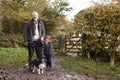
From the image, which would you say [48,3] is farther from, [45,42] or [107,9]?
[45,42]

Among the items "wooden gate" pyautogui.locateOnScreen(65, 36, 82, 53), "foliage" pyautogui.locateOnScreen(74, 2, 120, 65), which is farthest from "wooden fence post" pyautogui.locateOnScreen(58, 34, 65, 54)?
"foliage" pyautogui.locateOnScreen(74, 2, 120, 65)

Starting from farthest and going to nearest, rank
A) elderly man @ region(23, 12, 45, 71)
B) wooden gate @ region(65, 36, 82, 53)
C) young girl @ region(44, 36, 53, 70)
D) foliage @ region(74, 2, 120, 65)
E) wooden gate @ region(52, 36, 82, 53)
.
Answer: wooden gate @ region(52, 36, 82, 53), wooden gate @ region(65, 36, 82, 53), foliage @ region(74, 2, 120, 65), young girl @ region(44, 36, 53, 70), elderly man @ region(23, 12, 45, 71)

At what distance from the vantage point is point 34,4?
28.6 metres

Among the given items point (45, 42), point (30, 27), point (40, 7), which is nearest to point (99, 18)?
point (45, 42)

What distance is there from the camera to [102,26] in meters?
18.4

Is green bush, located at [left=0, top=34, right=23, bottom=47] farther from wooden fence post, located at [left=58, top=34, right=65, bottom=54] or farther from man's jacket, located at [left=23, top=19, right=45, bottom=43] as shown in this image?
man's jacket, located at [left=23, top=19, right=45, bottom=43]

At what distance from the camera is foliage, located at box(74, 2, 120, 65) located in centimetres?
1789

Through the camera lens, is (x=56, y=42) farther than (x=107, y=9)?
Yes

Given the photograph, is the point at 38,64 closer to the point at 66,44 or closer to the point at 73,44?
the point at 73,44

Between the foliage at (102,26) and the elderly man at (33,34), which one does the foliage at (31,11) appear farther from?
the elderly man at (33,34)

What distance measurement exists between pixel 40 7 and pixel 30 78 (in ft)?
62.0

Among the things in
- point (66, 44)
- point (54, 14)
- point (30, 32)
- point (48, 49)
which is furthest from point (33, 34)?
point (54, 14)

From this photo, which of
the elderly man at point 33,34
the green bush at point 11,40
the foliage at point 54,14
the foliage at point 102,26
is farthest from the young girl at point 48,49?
the foliage at point 54,14

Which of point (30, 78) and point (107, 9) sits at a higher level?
point (107, 9)
